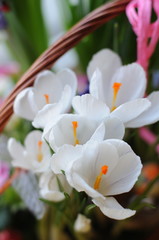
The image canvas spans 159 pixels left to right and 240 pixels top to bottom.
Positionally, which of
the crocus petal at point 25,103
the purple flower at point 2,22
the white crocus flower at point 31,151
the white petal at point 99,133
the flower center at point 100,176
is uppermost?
the purple flower at point 2,22

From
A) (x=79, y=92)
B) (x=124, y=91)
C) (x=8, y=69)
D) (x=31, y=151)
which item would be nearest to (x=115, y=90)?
(x=124, y=91)

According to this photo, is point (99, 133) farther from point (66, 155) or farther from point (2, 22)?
point (2, 22)

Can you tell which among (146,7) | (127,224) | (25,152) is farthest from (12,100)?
(127,224)

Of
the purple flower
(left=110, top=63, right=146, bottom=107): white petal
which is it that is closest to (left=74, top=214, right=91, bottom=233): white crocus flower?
(left=110, top=63, right=146, bottom=107): white petal

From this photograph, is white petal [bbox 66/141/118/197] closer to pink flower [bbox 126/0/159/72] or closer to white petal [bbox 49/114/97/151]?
white petal [bbox 49/114/97/151]

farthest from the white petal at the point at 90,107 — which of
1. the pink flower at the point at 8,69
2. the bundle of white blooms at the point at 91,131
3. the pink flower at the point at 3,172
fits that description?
the pink flower at the point at 8,69

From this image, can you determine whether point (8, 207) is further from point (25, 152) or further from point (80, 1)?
point (80, 1)

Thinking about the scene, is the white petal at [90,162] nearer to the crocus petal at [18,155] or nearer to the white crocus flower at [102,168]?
the white crocus flower at [102,168]
